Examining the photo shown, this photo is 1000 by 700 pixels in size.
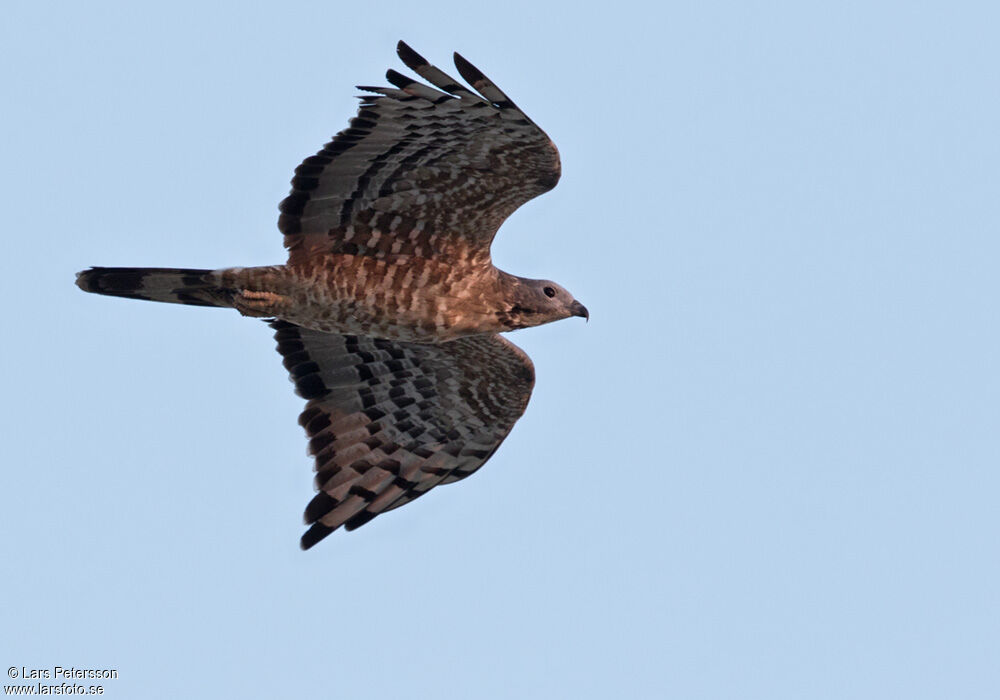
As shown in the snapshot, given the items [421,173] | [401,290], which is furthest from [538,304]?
[421,173]

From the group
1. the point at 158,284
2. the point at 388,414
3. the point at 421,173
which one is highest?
the point at 421,173

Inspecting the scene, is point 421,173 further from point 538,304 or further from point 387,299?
point 538,304

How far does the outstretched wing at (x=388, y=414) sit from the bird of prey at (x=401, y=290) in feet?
0.04

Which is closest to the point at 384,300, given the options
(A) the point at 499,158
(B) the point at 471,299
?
(B) the point at 471,299

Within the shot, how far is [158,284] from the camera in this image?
12.3 meters

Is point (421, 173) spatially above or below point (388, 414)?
above

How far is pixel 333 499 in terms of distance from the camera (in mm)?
13680

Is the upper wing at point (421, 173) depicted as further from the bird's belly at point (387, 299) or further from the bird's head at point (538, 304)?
the bird's head at point (538, 304)

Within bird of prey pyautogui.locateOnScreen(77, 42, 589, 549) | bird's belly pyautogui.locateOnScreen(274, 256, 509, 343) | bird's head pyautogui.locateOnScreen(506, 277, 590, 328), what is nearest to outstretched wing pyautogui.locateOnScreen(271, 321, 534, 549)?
bird of prey pyautogui.locateOnScreen(77, 42, 589, 549)

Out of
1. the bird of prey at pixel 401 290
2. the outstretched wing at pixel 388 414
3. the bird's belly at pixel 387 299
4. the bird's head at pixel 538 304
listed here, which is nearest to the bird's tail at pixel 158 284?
the bird of prey at pixel 401 290

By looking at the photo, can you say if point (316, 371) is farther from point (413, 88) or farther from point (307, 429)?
point (413, 88)

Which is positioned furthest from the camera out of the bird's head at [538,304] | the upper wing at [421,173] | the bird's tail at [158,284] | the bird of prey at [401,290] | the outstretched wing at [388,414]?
the outstretched wing at [388,414]

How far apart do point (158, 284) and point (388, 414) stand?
2.71 meters

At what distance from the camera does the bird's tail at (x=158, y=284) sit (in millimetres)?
12258
